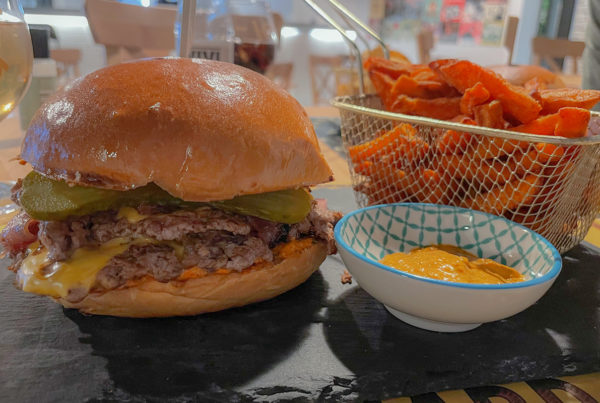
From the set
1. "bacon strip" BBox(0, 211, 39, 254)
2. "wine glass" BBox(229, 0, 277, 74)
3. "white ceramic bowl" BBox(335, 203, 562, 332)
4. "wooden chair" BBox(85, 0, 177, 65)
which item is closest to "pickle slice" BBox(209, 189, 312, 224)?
"white ceramic bowl" BBox(335, 203, 562, 332)

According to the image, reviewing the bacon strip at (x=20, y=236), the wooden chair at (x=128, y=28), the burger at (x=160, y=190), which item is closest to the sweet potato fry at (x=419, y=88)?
the burger at (x=160, y=190)

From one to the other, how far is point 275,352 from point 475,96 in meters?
0.76

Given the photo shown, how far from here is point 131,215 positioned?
2.98 feet

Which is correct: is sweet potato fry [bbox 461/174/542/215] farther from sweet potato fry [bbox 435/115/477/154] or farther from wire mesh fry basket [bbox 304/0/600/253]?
sweet potato fry [bbox 435/115/477/154]

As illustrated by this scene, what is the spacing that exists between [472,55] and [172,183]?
27.2 feet

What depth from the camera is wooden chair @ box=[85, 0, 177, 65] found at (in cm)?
256

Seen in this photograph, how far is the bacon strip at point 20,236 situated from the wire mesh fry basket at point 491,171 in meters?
0.81

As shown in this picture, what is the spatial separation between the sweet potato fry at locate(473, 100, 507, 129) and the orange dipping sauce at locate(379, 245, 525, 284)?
0.35 m

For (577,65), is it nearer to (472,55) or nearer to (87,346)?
(472,55)

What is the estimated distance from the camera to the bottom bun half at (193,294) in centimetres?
87

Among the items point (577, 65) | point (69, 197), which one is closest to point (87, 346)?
point (69, 197)

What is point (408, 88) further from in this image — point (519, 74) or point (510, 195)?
point (519, 74)

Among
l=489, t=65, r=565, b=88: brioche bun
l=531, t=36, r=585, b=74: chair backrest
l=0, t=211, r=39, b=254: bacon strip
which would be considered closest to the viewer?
l=0, t=211, r=39, b=254: bacon strip

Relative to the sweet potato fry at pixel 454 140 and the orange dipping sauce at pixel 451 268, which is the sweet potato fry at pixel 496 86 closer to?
the sweet potato fry at pixel 454 140
